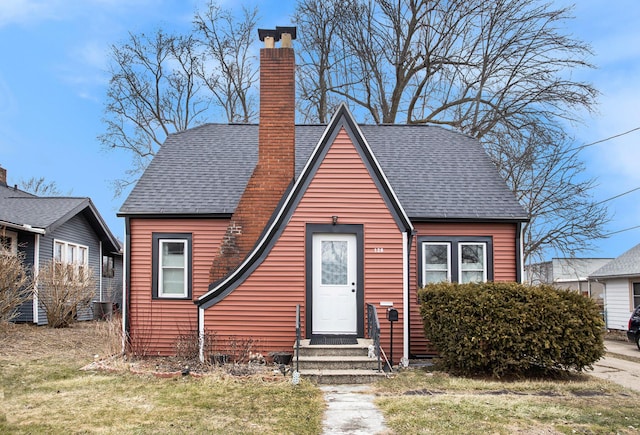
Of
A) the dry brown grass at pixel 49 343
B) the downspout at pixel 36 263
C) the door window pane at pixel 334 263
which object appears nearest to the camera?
the door window pane at pixel 334 263

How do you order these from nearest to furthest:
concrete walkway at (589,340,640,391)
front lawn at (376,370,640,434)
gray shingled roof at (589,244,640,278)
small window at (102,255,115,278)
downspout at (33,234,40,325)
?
front lawn at (376,370,640,434) < concrete walkway at (589,340,640,391) < downspout at (33,234,40,325) < gray shingled roof at (589,244,640,278) < small window at (102,255,115,278)

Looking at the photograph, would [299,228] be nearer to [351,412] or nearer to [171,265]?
[171,265]

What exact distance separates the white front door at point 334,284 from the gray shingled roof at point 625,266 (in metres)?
15.6

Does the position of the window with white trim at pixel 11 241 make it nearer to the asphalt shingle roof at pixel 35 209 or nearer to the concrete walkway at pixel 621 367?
the asphalt shingle roof at pixel 35 209

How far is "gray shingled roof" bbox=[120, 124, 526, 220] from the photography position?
44.9 ft

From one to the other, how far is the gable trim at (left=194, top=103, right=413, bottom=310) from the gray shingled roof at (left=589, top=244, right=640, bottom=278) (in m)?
15.3

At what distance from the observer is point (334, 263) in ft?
39.8

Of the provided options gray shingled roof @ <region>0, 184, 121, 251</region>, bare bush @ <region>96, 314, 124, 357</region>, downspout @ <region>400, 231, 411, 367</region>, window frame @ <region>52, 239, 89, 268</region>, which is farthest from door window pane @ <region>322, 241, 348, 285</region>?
window frame @ <region>52, 239, 89, 268</region>

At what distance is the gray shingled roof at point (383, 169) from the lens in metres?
13.7

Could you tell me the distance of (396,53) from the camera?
86.2 ft

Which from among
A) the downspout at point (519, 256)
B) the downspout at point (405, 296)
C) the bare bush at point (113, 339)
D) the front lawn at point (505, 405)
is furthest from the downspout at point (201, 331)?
the downspout at point (519, 256)

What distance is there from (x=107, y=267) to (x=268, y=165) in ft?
62.3

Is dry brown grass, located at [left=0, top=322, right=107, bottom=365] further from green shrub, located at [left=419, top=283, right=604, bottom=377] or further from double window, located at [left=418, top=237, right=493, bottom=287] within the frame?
green shrub, located at [left=419, top=283, right=604, bottom=377]

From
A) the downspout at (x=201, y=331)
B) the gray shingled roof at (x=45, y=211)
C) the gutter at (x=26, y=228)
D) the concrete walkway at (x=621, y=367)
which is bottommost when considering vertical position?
the concrete walkway at (x=621, y=367)
